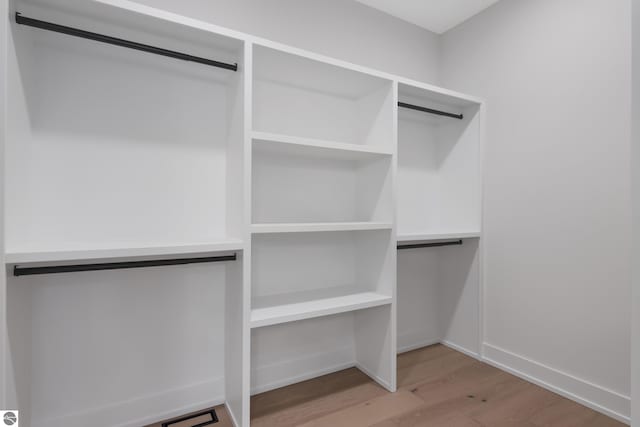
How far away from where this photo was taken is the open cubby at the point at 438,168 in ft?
7.59

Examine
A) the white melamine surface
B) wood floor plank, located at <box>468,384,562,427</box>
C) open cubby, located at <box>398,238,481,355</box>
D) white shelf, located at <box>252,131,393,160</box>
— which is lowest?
wood floor plank, located at <box>468,384,562,427</box>

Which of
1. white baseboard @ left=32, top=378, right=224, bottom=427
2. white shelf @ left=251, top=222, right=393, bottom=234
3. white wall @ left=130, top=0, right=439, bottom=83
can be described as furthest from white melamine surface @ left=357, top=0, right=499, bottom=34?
white baseboard @ left=32, top=378, right=224, bottom=427

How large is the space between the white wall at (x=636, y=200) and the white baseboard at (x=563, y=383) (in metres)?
1.11

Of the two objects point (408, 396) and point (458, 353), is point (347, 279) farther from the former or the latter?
point (458, 353)

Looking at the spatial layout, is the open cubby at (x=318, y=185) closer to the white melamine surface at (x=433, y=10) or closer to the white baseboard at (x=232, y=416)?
the white baseboard at (x=232, y=416)

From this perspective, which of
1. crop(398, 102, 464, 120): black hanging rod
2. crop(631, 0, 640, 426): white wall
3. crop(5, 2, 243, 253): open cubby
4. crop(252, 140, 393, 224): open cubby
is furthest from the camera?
crop(398, 102, 464, 120): black hanging rod

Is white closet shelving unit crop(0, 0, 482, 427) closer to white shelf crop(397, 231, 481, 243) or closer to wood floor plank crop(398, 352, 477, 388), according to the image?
white shelf crop(397, 231, 481, 243)

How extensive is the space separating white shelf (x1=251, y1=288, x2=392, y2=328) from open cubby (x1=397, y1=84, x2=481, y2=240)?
29.7 inches

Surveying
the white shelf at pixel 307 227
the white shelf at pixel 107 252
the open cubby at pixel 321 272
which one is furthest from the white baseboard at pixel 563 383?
the white shelf at pixel 107 252

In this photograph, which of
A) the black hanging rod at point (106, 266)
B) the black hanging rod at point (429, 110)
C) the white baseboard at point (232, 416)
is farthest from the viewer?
the black hanging rod at point (429, 110)

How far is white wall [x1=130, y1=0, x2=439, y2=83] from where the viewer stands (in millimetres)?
1744

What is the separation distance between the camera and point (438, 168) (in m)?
2.59

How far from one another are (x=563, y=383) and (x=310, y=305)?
1575 mm

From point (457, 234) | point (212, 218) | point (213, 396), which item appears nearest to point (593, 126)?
point (457, 234)
